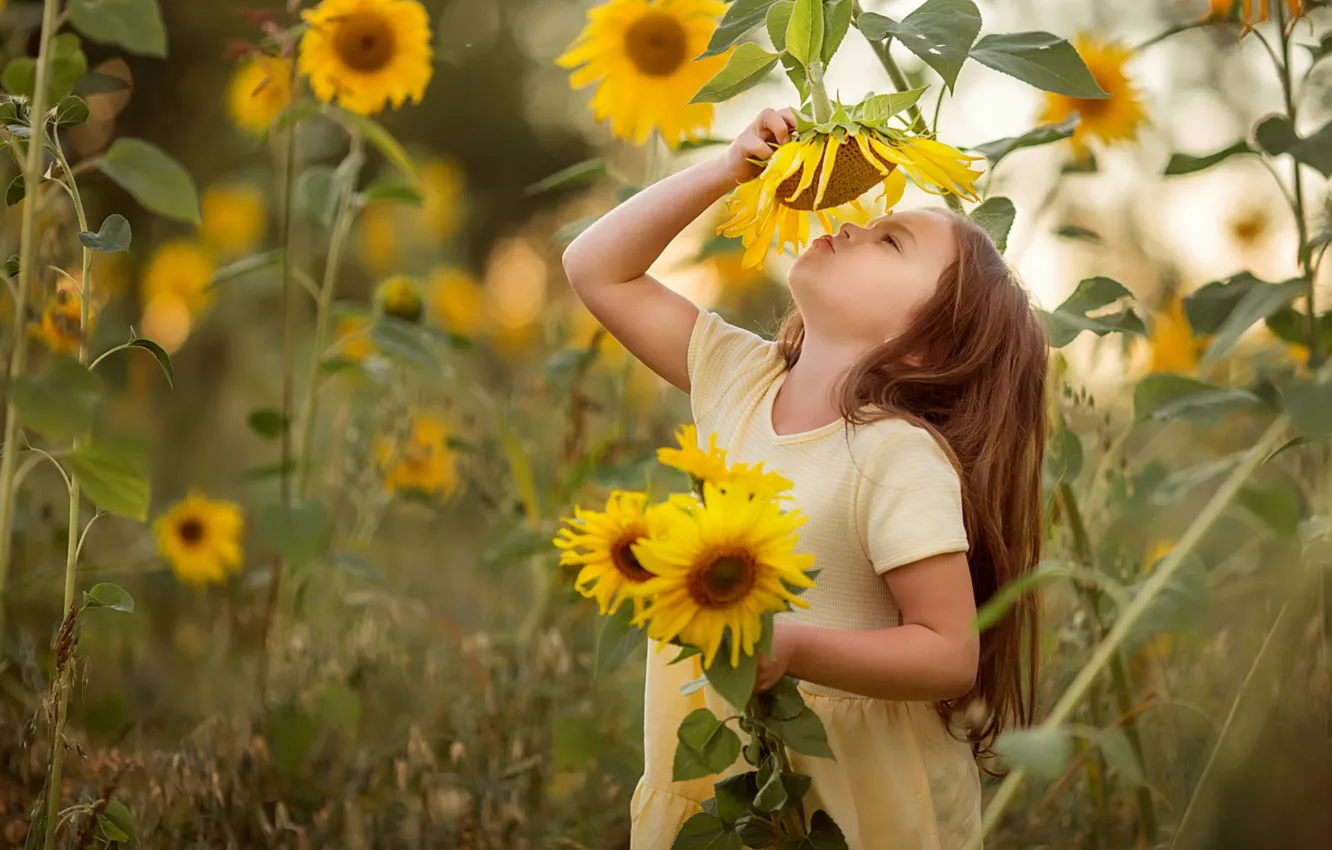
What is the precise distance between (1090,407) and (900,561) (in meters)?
0.44

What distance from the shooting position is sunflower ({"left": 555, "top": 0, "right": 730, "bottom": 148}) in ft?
4.90

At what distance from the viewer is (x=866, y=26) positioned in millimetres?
997

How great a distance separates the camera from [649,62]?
1.53 meters

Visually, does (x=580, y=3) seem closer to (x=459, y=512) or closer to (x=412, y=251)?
(x=412, y=251)

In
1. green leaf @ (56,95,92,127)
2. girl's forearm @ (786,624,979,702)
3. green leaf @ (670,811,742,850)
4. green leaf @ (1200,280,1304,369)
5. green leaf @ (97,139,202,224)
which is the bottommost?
green leaf @ (670,811,742,850)

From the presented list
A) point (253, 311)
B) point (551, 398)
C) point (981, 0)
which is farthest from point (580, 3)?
point (981, 0)

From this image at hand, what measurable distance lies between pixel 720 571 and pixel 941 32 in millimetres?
465

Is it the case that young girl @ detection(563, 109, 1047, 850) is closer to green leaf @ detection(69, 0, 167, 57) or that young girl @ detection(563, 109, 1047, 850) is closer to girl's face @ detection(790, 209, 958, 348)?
girl's face @ detection(790, 209, 958, 348)

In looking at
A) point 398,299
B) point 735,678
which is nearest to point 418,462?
point 398,299

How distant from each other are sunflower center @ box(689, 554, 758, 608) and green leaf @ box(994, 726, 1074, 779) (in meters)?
0.17

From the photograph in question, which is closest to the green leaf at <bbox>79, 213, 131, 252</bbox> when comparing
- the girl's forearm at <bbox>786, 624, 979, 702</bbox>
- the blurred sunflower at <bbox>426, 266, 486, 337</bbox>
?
the girl's forearm at <bbox>786, 624, 979, 702</bbox>

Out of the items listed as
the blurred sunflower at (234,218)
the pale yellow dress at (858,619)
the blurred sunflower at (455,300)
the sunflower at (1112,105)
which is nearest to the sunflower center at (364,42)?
the pale yellow dress at (858,619)

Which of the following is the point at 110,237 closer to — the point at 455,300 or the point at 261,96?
the point at 261,96

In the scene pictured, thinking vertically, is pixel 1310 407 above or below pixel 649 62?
below
